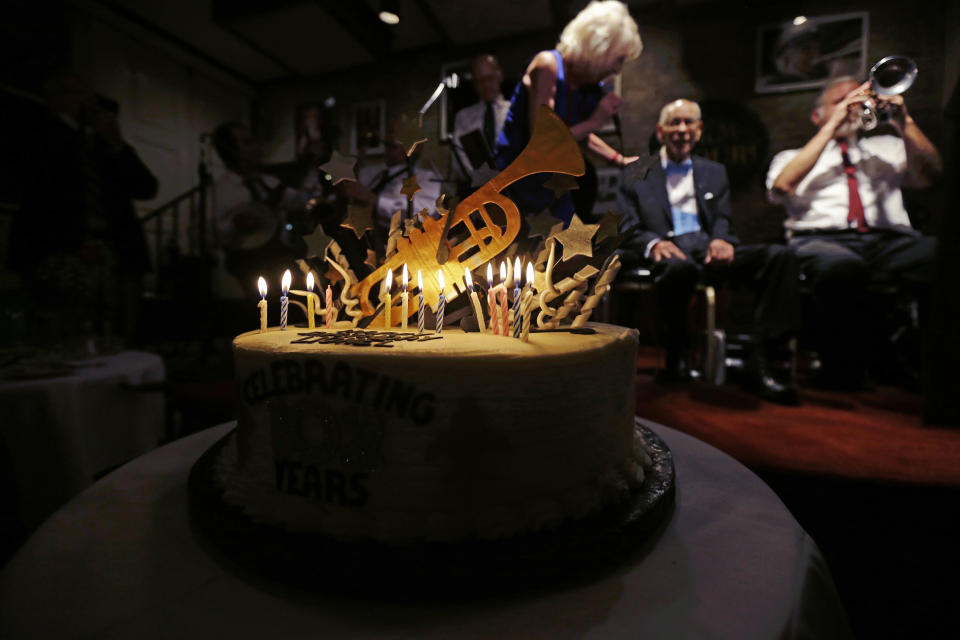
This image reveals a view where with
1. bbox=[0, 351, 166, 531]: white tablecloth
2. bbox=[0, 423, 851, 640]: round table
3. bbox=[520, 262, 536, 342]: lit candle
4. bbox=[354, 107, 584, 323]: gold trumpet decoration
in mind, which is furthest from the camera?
bbox=[0, 351, 166, 531]: white tablecloth

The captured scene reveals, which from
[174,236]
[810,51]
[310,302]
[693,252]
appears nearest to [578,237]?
[310,302]

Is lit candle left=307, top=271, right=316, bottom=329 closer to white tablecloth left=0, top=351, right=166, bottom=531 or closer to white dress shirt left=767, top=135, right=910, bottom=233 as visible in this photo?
white tablecloth left=0, top=351, right=166, bottom=531

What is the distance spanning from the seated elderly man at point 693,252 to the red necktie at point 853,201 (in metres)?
0.69

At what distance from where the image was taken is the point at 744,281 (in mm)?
2846

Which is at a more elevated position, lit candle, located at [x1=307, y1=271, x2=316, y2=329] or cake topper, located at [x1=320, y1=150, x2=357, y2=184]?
cake topper, located at [x1=320, y1=150, x2=357, y2=184]

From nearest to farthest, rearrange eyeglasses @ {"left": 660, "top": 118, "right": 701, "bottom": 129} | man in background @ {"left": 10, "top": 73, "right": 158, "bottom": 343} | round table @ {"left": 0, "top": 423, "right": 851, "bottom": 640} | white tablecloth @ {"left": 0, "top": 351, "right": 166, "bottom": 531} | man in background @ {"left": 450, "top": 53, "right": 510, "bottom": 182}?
round table @ {"left": 0, "top": 423, "right": 851, "bottom": 640}
white tablecloth @ {"left": 0, "top": 351, "right": 166, "bottom": 531}
eyeglasses @ {"left": 660, "top": 118, "right": 701, "bottom": 129}
man in background @ {"left": 450, "top": 53, "right": 510, "bottom": 182}
man in background @ {"left": 10, "top": 73, "right": 158, "bottom": 343}

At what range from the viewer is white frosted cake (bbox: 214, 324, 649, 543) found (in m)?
0.82

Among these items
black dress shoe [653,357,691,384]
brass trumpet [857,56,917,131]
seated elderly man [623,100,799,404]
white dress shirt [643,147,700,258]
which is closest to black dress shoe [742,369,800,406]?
seated elderly man [623,100,799,404]

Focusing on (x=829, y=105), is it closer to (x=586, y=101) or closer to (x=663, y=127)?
(x=663, y=127)

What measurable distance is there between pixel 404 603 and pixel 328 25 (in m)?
7.33

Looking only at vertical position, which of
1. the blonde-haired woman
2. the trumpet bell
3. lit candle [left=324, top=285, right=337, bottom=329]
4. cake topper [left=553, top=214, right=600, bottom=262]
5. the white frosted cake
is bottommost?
the white frosted cake

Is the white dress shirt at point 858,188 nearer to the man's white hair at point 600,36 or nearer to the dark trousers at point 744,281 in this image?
the dark trousers at point 744,281

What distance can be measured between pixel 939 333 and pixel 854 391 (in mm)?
976

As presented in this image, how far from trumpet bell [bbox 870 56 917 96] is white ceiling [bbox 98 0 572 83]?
3442mm
